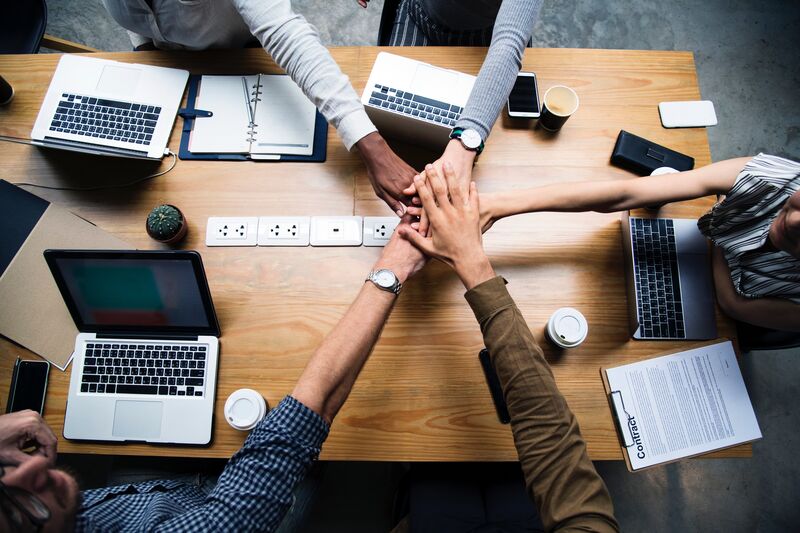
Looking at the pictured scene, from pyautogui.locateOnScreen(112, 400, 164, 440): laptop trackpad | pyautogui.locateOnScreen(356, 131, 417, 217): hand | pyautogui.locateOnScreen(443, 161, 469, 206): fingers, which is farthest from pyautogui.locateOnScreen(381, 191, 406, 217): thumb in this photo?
pyautogui.locateOnScreen(112, 400, 164, 440): laptop trackpad

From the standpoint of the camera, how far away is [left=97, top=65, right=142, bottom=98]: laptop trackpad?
4.14ft

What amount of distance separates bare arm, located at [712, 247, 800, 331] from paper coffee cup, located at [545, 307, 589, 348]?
373 mm

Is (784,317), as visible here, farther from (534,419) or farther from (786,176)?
(534,419)

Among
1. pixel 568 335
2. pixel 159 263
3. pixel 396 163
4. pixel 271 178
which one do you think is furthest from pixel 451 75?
pixel 159 263

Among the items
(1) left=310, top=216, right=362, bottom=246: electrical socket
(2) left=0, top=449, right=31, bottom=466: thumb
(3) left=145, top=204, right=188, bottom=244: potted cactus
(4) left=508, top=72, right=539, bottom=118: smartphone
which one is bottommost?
(2) left=0, top=449, right=31, bottom=466: thumb

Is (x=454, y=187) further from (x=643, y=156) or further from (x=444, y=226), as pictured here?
(x=643, y=156)

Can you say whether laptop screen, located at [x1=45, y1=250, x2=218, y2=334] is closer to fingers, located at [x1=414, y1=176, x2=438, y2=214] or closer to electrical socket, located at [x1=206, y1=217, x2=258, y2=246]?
electrical socket, located at [x1=206, y1=217, x2=258, y2=246]

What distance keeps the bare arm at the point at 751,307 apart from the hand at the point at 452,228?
0.59m

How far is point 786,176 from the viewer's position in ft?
3.34

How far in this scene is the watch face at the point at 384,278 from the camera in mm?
1081

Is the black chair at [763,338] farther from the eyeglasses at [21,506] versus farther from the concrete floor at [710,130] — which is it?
the eyeglasses at [21,506]

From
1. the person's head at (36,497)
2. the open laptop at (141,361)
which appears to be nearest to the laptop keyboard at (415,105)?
the open laptop at (141,361)

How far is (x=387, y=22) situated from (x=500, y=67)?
0.71 metres

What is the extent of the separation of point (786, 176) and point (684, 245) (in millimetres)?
257
